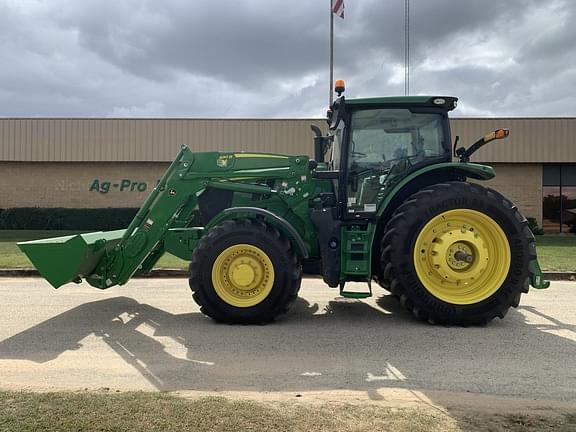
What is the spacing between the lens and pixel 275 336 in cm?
517

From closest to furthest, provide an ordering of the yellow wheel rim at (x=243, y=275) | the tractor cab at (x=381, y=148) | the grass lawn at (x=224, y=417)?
the grass lawn at (x=224, y=417), the yellow wheel rim at (x=243, y=275), the tractor cab at (x=381, y=148)

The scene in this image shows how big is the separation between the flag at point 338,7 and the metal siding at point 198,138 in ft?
14.3

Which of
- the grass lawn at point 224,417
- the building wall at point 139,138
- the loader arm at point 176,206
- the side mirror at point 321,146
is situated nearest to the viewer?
the grass lawn at point 224,417

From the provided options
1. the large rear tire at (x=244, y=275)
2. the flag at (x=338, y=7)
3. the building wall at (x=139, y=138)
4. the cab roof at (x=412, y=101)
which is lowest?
the large rear tire at (x=244, y=275)

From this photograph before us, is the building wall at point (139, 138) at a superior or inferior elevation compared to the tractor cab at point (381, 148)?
superior

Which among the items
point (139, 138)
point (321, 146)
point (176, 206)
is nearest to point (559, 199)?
point (321, 146)

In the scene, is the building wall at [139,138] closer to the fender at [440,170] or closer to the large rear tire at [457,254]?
the fender at [440,170]

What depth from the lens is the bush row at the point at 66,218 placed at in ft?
67.7

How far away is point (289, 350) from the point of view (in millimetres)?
4688

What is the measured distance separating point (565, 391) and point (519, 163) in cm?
1883

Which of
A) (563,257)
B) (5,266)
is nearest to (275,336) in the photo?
(5,266)

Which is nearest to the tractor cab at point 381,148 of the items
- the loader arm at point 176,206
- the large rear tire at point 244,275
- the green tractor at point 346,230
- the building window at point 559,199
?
the green tractor at point 346,230

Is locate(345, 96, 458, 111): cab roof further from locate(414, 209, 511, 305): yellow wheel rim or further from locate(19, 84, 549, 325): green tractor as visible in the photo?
locate(414, 209, 511, 305): yellow wheel rim

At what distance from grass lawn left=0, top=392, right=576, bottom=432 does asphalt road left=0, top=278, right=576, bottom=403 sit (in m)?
0.39
